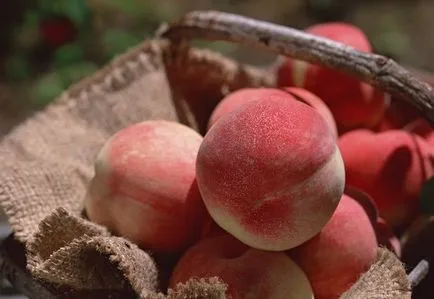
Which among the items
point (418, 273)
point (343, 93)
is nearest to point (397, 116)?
point (343, 93)

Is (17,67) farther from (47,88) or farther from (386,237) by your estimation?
(386,237)

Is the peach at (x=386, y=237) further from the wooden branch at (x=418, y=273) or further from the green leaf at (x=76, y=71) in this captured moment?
the green leaf at (x=76, y=71)

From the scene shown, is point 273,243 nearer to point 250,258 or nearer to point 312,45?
point 250,258

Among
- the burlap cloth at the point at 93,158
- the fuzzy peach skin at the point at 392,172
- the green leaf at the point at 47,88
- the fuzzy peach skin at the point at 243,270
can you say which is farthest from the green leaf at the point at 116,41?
the fuzzy peach skin at the point at 243,270

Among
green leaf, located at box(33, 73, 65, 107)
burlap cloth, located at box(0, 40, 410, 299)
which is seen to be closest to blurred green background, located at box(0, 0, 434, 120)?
green leaf, located at box(33, 73, 65, 107)

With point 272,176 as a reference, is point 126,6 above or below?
below

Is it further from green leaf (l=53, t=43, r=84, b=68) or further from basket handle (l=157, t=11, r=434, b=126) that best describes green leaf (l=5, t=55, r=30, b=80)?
basket handle (l=157, t=11, r=434, b=126)

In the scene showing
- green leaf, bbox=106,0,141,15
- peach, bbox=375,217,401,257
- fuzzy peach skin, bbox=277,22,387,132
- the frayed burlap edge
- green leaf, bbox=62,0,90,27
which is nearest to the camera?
the frayed burlap edge
